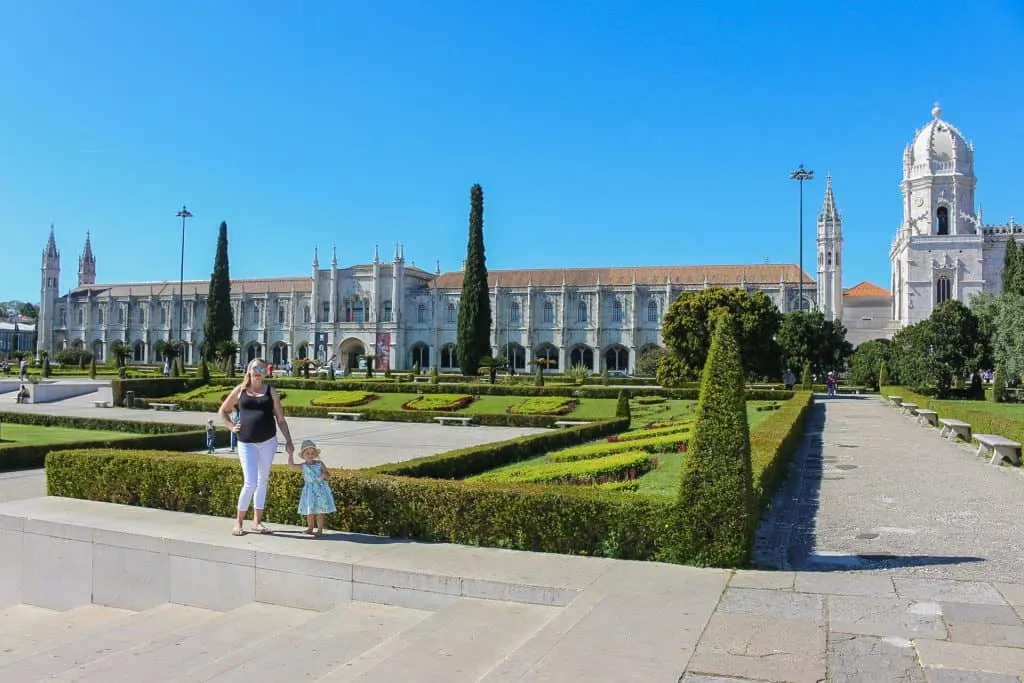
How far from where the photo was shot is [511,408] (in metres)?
28.1

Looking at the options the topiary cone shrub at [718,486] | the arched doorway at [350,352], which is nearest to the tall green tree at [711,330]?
the topiary cone shrub at [718,486]

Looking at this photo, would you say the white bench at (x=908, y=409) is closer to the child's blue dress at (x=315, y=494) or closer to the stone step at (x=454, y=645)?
the child's blue dress at (x=315, y=494)

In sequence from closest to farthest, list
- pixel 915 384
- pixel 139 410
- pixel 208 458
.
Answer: pixel 208 458
pixel 139 410
pixel 915 384

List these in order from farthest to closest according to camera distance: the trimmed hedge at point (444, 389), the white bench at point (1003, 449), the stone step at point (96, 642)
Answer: the trimmed hedge at point (444, 389) → the white bench at point (1003, 449) → the stone step at point (96, 642)

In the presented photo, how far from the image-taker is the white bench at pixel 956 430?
17.7 meters

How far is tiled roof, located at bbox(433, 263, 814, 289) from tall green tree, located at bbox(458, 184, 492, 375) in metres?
23.6

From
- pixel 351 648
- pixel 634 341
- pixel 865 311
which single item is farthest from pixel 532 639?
pixel 865 311

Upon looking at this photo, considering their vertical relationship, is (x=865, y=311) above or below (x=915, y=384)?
above

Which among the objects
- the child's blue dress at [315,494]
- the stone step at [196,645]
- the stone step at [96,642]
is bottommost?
the stone step at [96,642]

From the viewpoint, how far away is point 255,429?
23.6 feet

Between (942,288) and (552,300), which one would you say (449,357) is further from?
(942,288)

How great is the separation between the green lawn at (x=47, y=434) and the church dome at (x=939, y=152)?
209 feet

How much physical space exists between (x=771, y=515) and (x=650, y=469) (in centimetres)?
284

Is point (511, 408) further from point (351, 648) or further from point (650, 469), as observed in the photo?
point (351, 648)
